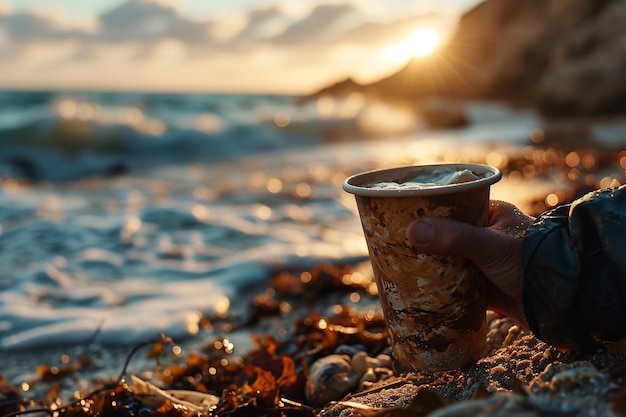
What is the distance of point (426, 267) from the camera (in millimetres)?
1920

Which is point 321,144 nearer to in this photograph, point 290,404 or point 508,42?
point 290,404

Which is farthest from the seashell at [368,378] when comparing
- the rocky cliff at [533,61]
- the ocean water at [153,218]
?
the rocky cliff at [533,61]

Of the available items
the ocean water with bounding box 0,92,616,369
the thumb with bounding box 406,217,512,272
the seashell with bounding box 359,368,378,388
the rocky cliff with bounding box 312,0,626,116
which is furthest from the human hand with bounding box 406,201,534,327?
the rocky cliff with bounding box 312,0,626,116

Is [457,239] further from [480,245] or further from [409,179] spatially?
[409,179]

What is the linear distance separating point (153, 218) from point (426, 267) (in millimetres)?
5580

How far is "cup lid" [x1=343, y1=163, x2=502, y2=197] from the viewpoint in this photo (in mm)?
1789

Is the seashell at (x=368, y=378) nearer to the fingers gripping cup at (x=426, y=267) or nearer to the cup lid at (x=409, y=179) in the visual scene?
the fingers gripping cup at (x=426, y=267)

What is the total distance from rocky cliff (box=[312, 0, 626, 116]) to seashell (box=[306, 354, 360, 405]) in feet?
72.5

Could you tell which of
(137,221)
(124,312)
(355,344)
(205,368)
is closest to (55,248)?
(137,221)

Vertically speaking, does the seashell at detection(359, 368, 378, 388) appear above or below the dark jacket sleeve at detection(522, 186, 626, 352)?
below

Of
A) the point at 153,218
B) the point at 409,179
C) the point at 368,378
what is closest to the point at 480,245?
the point at 409,179

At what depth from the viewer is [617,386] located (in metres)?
1.36

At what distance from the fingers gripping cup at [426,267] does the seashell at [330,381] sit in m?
0.32

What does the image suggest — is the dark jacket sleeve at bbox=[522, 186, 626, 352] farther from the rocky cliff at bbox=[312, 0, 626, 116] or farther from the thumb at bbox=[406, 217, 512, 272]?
the rocky cliff at bbox=[312, 0, 626, 116]
